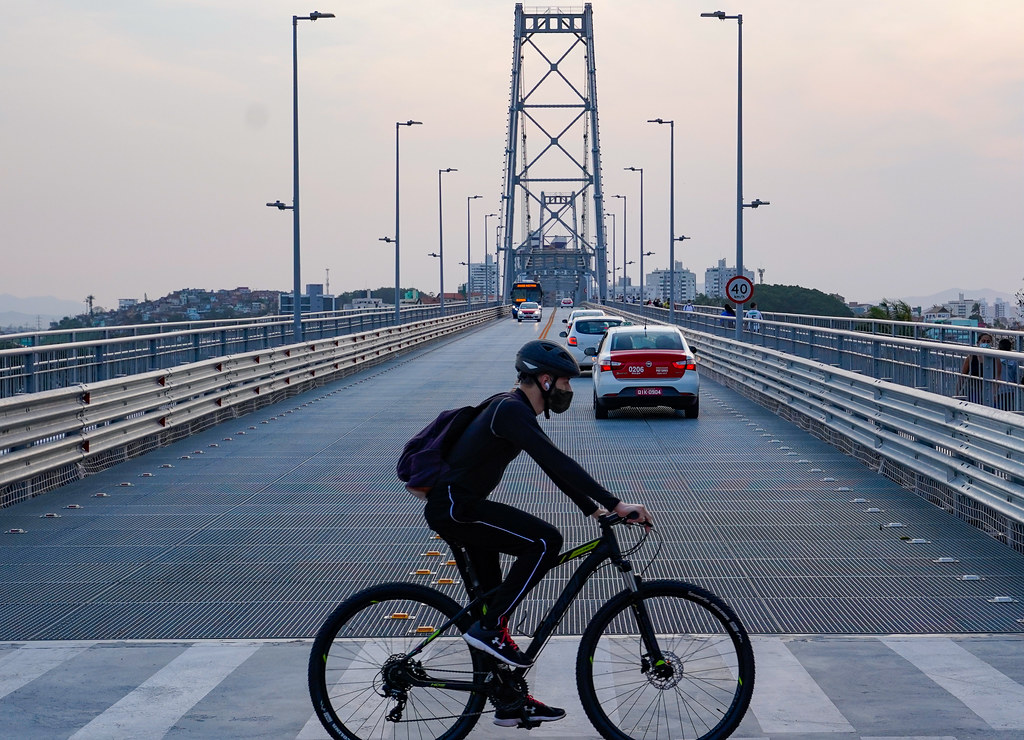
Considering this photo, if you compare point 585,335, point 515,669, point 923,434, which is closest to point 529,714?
point 515,669

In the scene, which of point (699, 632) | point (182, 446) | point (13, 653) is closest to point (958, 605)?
point (699, 632)

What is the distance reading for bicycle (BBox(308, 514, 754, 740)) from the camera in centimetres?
509

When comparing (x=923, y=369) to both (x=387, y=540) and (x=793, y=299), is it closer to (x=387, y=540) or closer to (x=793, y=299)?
(x=387, y=540)

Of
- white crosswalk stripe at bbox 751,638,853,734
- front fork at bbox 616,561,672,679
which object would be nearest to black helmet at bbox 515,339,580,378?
front fork at bbox 616,561,672,679

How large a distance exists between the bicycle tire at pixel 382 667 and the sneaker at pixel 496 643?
0.19 feet

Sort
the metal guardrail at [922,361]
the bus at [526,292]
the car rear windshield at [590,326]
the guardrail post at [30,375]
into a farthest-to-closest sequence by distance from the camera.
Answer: the bus at [526,292], the car rear windshield at [590,326], the guardrail post at [30,375], the metal guardrail at [922,361]

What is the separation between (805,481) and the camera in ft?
44.2

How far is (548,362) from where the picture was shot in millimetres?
5012

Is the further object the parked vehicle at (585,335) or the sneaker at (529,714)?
the parked vehicle at (585,335)

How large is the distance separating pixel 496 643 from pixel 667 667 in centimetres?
66

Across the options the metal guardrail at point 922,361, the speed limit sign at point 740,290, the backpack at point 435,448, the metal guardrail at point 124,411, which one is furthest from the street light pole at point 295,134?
the backpack at point 435,448

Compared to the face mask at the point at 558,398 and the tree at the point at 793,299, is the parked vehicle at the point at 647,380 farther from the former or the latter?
the tree at the point at 793,299

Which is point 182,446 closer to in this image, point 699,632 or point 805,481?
point 805,481

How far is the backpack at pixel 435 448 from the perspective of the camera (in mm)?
5109
